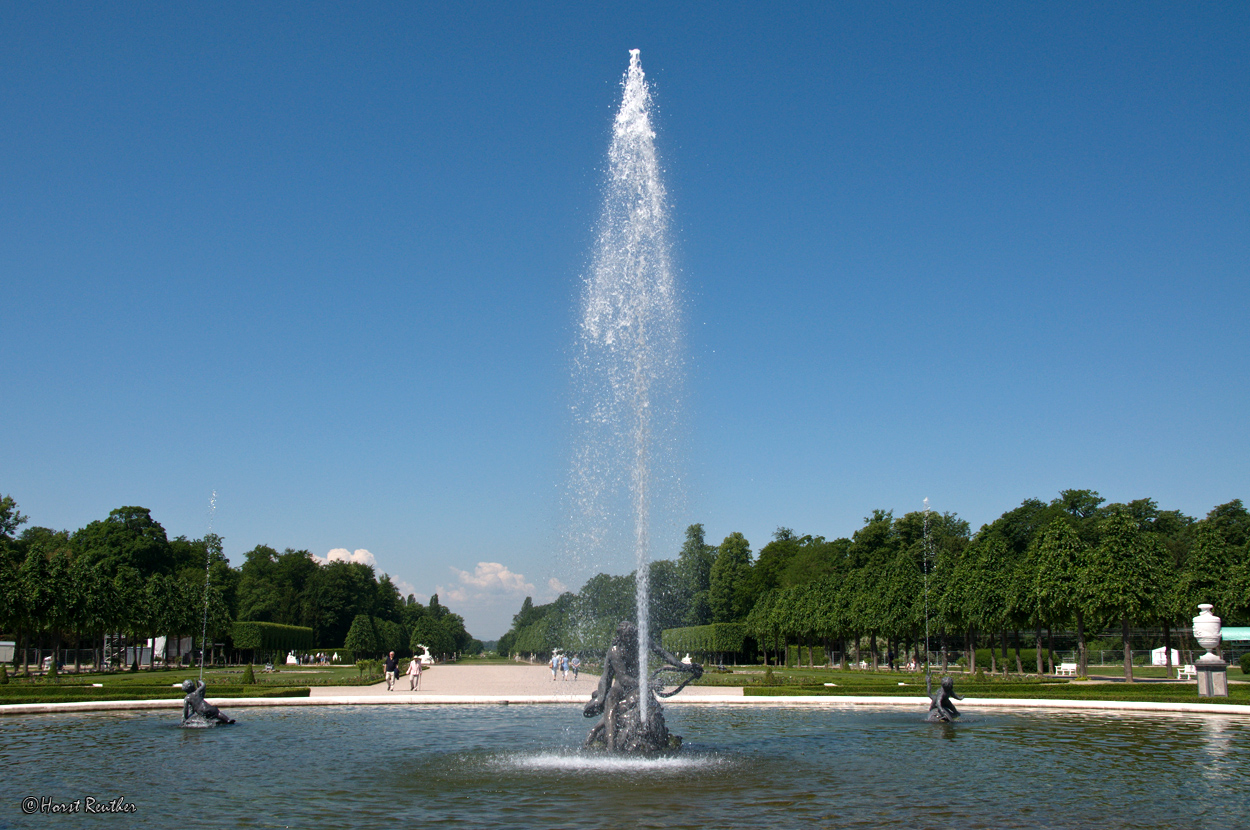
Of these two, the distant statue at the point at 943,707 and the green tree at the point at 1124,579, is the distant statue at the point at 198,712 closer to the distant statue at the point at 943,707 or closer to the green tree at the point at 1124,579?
the distant statue at the point at 943,707

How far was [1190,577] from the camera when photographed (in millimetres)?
50594

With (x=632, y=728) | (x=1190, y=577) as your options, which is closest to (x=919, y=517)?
(x=1190, y=577)

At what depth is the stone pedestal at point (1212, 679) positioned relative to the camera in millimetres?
29453

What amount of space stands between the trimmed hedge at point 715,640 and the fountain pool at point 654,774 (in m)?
60.1

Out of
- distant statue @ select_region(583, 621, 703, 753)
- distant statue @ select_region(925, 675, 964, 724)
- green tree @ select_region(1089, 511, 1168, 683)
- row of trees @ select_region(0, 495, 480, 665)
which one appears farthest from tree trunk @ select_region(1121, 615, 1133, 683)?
row of trees @ select_region(0, 495, 480, 665)

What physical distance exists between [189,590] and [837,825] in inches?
3026

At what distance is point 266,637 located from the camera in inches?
3605

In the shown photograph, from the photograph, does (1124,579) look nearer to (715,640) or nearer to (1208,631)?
(1208,631)

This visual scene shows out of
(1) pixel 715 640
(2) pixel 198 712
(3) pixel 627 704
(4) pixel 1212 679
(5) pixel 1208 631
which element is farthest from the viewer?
(1) pixel 715 640

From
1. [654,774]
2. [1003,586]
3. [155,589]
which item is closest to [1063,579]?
[1003,586]

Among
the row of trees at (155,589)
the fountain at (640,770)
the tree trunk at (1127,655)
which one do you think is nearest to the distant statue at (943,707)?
the fountain at (640,770)

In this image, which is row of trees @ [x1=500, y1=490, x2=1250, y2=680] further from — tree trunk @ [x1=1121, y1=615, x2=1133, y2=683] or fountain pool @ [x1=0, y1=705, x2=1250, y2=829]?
fountain pool @ [x1=0, y1=705, x2=1250, y2=829]

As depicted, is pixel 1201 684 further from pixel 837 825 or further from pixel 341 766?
pixel 341 766

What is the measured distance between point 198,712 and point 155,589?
54.6 meters
